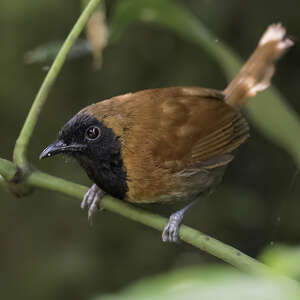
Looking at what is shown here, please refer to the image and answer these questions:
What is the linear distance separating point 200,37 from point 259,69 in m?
0.70

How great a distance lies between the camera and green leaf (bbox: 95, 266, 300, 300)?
42 cm

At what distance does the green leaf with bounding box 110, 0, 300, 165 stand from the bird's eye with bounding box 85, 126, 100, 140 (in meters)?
0.40

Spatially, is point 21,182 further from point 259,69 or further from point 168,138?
point 259,69

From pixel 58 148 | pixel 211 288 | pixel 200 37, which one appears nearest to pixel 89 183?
pixel 58 148

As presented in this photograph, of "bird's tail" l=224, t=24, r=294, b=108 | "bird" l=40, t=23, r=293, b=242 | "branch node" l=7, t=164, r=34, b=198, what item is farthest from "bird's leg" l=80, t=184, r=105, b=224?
"bird's tail" l=224, t=24, r=294, b=108

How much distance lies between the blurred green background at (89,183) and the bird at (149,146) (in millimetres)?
1347

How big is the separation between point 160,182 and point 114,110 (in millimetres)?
370

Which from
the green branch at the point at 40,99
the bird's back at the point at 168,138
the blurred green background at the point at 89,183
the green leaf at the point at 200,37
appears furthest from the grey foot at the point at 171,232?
the blurred green background at the point at 89,183

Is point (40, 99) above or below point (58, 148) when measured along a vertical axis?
above

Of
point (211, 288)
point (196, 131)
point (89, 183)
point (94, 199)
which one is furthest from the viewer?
point (89, 183)

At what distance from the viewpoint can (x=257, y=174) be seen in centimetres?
410

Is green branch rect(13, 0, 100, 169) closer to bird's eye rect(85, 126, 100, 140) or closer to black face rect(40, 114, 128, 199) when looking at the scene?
black face rect(40, 114, 128, 199)

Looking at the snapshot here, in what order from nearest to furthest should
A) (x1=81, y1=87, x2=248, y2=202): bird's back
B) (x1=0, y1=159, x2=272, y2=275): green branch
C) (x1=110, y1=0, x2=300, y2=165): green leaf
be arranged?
(x1=0, y1=159, x2=272, y2=275): green branch
(x1=110, y1=0, x2=300, y2=165): green leaf
(x1=81, y1=87, x2=248, y2=202): bird's back

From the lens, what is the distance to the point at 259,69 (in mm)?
2959
